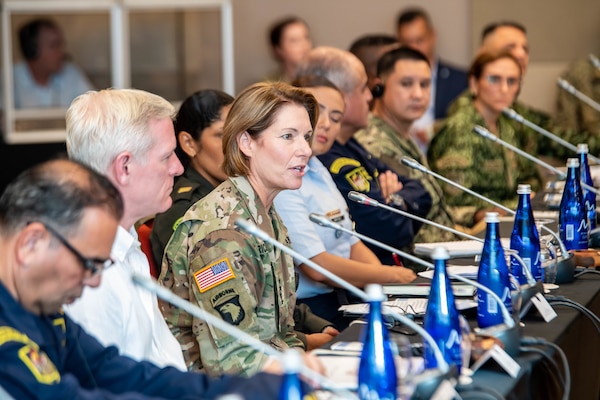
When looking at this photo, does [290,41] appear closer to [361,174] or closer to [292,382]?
[361,174]

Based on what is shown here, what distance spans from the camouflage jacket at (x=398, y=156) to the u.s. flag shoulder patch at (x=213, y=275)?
1.79m

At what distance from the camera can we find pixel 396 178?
11.9 ft

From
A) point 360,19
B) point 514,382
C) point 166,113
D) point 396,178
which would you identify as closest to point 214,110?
point 396,178

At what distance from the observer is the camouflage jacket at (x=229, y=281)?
7.17 ft

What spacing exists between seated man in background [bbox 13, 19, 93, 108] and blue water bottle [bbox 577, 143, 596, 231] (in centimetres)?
351

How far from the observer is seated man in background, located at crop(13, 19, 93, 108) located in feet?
19.6

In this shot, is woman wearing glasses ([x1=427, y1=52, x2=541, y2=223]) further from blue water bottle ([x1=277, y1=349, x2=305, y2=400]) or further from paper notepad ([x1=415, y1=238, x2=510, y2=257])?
blue water bottle ([x1=277, y1=349, x2=305, y2=400])

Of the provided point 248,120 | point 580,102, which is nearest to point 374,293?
point 248,120

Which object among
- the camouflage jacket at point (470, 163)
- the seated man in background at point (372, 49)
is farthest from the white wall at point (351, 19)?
the camouflage jacket at point (470, 163)

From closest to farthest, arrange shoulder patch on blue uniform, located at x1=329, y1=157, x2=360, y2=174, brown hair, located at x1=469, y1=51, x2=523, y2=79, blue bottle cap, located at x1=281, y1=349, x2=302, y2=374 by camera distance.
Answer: blue bottle cap, located at x1=281, y1=349, x2=302, y2=374, shoulder patch on blue uniform, located at x1=329, y1=157, x2=360, y2=174, brown hair, located at x1=469, y1=51, x2=523, y2=79

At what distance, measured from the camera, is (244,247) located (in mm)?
2258

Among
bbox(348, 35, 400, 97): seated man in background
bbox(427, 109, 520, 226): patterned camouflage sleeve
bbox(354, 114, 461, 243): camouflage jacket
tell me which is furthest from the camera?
bbox(348, 35, 400, 97): seated man in background

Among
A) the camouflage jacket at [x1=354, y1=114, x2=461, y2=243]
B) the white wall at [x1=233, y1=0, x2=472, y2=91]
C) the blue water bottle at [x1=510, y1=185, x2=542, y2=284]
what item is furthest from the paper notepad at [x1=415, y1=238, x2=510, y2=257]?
the white wall at [x1=233, y1=0, x2=472, y2=91]

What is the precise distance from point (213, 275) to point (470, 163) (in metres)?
2.64
